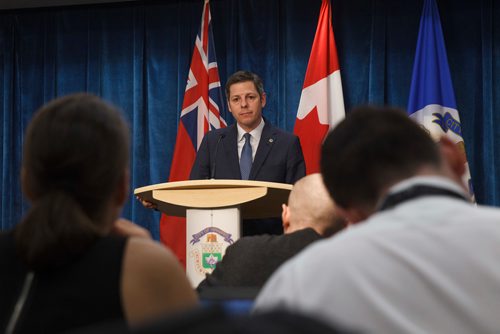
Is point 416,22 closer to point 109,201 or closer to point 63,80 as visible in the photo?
point 63,80

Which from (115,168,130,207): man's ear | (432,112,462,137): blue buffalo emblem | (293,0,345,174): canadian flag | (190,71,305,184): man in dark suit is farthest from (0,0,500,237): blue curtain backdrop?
(115,168,130,207): man's ear

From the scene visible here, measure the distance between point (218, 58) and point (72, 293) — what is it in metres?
5.76

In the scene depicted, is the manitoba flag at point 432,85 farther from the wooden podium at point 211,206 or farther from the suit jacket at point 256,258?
the suit jacket at point 256,258

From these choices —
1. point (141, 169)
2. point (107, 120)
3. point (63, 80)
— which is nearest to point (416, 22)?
point (141, 169)

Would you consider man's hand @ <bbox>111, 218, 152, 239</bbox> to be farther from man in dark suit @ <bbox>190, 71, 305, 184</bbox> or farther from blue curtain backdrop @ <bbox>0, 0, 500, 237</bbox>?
blue curtain backdrop @ <bbox>0, 0, 500, 237</bbox>

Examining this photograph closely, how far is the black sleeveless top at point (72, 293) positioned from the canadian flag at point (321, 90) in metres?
4.89

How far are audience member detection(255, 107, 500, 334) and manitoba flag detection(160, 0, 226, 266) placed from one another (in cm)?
519

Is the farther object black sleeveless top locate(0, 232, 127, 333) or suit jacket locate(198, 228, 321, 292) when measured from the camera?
suit jacket locate(198, 228, 321, 292)

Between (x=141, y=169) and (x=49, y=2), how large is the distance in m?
1.90

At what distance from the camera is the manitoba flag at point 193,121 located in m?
6.21

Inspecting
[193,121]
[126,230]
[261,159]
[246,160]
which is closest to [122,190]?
[126,230]

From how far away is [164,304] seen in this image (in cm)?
114

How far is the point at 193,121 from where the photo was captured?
248 inches

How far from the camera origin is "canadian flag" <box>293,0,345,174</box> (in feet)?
19.7
